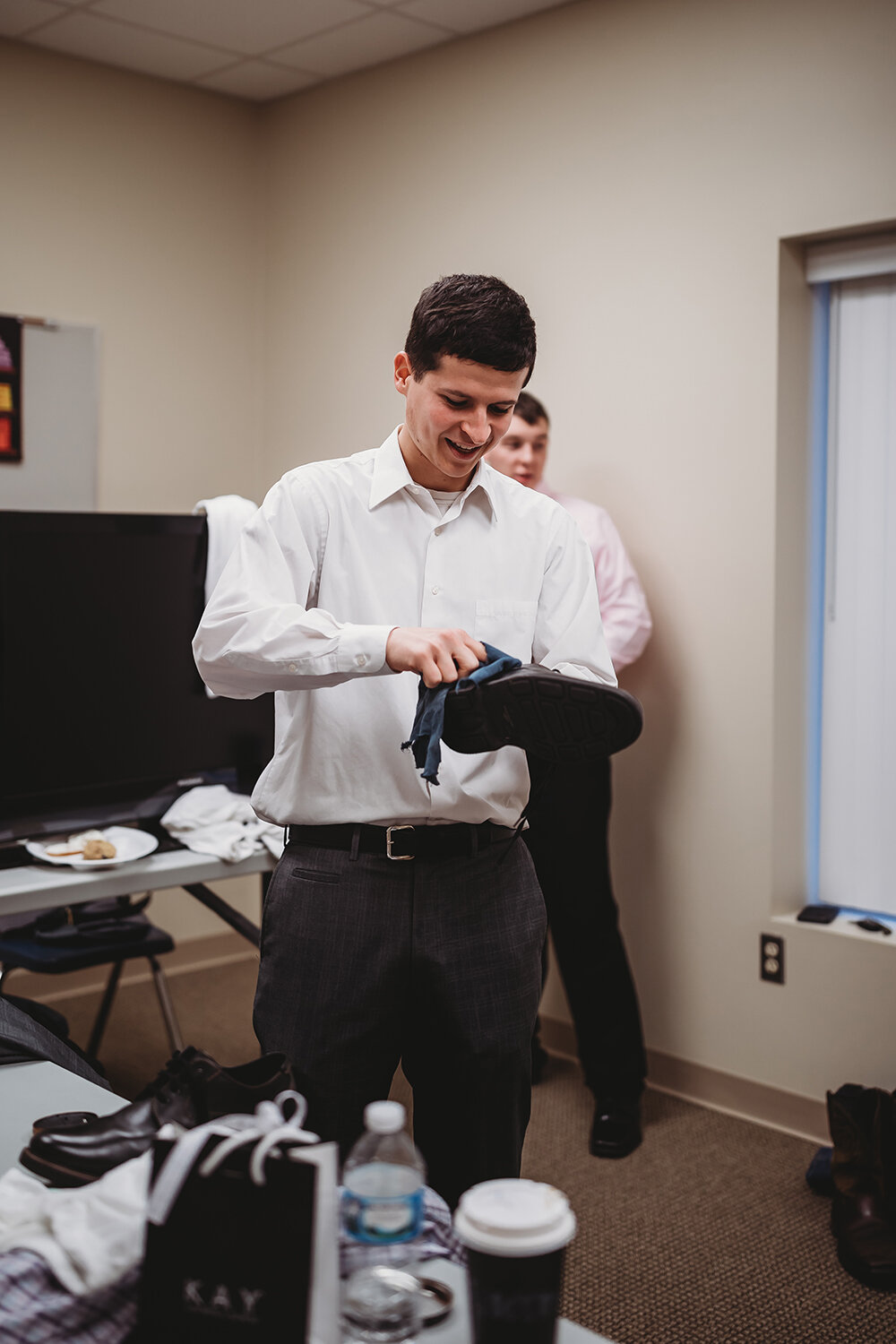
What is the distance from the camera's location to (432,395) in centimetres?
156

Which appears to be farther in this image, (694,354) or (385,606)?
(694,354)

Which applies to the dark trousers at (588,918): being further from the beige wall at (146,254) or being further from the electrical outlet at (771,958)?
the beige wall at (146,254)

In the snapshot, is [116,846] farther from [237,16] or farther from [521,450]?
[237,16]

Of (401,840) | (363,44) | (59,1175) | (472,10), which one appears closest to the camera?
(59,1175)

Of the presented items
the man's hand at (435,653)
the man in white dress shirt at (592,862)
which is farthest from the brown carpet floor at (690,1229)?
the man's hand at (435,653)

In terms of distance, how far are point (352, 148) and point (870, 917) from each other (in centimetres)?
286

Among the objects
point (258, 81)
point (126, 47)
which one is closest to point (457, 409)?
point (126, 47)

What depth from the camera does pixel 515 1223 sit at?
853 millimetres

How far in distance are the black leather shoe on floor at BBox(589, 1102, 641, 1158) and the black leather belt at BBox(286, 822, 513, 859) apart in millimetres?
1514

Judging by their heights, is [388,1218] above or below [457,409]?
below

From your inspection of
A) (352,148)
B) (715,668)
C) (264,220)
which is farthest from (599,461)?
(264,220)

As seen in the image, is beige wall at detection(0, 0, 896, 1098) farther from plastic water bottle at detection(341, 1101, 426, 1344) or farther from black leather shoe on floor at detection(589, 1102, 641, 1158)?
plastic water bottle at detection(341, 1101, 426, 1344)

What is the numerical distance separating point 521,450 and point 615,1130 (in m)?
1.70

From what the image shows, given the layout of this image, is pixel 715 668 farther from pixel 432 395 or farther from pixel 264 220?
pixel 264 220
